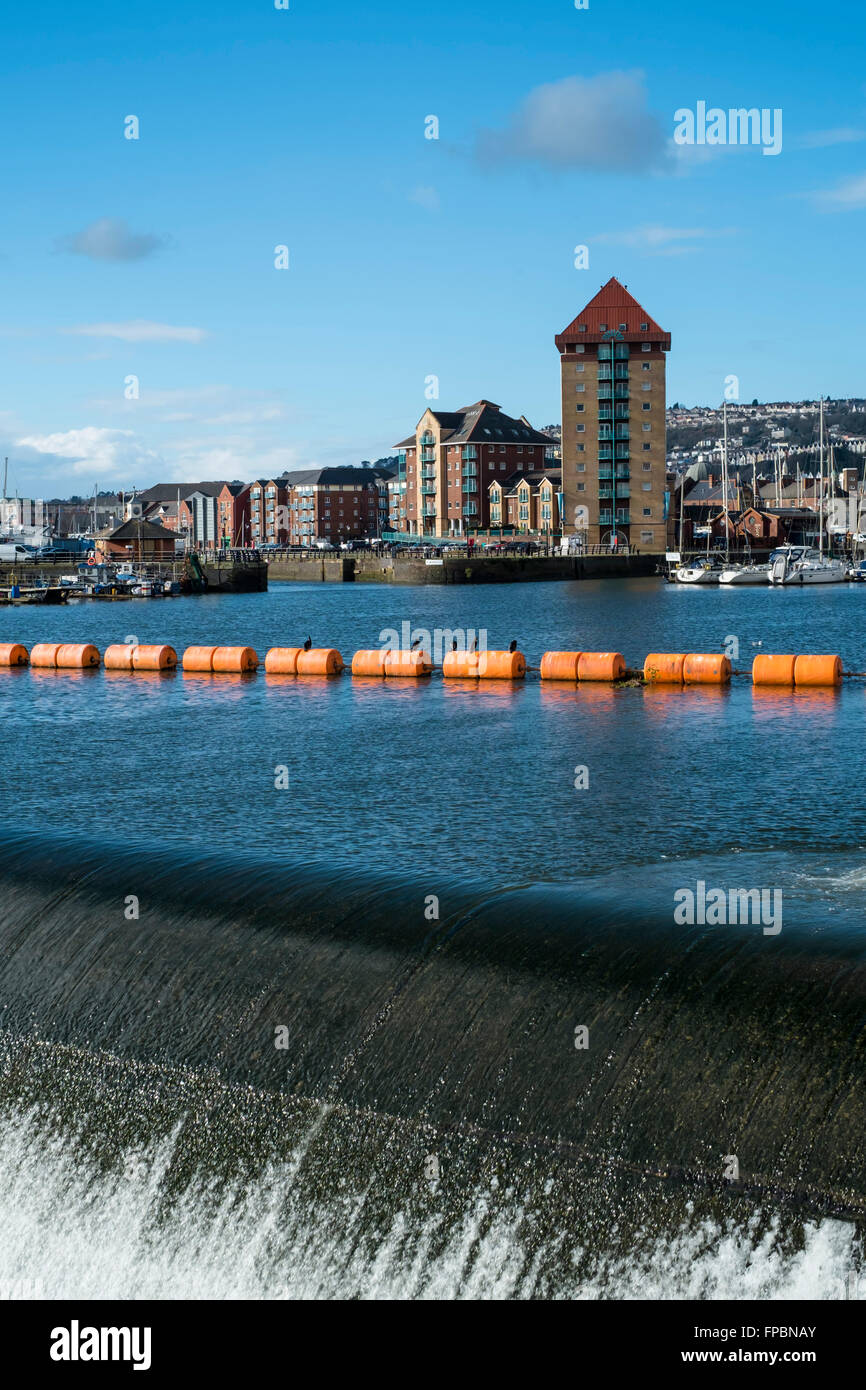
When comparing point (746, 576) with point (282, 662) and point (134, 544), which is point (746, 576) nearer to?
point (134, 544)

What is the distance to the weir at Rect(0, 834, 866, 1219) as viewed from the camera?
1239cm

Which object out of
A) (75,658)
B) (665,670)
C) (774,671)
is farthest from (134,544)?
(774,671)

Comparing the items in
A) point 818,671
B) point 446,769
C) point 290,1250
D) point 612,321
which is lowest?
point 290,1250

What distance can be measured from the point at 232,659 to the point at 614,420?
128249 mm

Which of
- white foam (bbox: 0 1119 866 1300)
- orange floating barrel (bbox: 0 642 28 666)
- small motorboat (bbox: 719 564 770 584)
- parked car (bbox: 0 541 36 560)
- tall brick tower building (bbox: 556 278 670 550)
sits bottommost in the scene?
white foam (bbox: 0 1119 866 1300)

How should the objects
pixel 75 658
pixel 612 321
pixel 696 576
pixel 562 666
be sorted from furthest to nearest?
pixel 612 321
pixel 696 576
pixel 75 658
pixel 562 666

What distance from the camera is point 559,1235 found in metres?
12.3

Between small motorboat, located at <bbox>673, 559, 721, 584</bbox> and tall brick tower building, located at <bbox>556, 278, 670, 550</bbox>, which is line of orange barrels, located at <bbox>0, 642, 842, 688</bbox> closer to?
small motorboat, located at <bbox>673, 559, 721, 584</bbox>

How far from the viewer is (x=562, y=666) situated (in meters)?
47.0

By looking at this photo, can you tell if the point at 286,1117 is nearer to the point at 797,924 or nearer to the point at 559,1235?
the point at 559,1235

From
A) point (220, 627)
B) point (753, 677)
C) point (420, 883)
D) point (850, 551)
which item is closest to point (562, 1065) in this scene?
point (420, 883)

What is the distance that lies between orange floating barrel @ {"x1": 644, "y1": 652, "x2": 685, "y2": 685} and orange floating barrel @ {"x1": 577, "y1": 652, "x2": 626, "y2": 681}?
1.20 metres

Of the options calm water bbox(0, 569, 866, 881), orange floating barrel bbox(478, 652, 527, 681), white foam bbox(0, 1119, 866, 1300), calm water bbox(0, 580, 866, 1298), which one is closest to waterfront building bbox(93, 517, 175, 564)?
calm water bbox(0, 569, 866, 881)

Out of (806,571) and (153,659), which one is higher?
(806,571)
